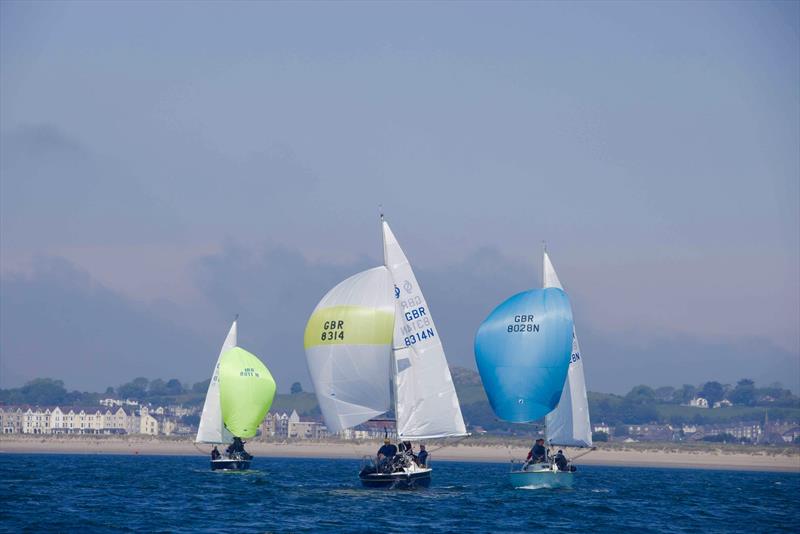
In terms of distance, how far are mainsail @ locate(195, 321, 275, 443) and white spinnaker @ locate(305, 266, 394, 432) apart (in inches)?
730

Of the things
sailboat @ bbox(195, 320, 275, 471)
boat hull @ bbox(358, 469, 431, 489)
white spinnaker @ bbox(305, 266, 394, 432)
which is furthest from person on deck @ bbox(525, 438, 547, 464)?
sailboat @ bbox(195, 320, 275, 471)

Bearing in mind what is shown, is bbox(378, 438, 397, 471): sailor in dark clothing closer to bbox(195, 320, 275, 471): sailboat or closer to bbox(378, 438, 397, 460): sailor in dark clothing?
bbox(378, 438, 397, 460): sailor in dark clothing

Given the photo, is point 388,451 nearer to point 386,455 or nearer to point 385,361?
point 386,455

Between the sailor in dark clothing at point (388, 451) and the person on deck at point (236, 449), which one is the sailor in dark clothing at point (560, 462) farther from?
the person on deck at point (236, 449)

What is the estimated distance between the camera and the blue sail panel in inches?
2211

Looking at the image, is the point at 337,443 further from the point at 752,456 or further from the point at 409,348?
the point at 409,348

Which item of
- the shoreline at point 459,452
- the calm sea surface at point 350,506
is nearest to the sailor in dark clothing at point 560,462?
the calm sea surface at point 350,506

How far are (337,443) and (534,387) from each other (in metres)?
95.2

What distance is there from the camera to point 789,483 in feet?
276

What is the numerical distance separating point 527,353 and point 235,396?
19.8 metres

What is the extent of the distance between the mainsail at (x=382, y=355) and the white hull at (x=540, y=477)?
433 centimetres

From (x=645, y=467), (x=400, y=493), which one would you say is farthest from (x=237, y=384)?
(x=645, y=467)

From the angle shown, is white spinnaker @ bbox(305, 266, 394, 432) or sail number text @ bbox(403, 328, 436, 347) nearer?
white spinnaker @ bbox(305, 266, 394, 432)

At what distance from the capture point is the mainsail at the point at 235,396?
228 ft
